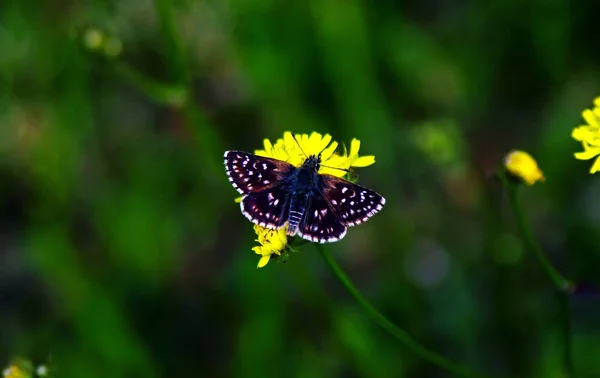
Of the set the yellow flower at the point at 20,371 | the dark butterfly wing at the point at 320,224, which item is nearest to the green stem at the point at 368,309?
the dark butterfly wing at the point at 320,224

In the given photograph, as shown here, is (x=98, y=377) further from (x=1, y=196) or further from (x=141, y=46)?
(x=141, y=46)

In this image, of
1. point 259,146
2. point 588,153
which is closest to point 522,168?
point 588,153

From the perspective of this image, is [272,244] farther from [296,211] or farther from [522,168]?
[522,168]

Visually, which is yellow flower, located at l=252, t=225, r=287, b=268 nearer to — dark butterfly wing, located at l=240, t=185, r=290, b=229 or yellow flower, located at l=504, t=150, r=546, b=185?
dark butterfly wing, located at l=240, t=185, r=290, b=229

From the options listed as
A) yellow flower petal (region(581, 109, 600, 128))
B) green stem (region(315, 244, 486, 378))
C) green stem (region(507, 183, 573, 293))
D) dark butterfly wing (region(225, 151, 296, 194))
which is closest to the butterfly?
dark butterfly wing (region(225, 151, 296, 194))

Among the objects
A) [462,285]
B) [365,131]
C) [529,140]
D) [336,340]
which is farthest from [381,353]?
[529,140]
